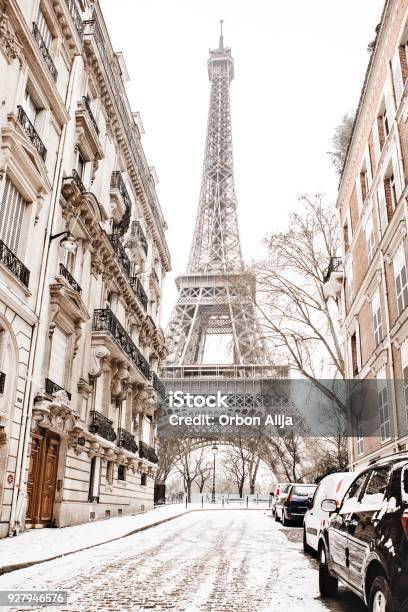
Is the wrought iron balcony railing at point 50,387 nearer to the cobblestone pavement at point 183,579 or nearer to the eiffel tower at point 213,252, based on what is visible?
the cobblestone pavement at point 183,579

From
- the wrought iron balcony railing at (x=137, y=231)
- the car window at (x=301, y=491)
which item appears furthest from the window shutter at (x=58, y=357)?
the wrought iron balcony railing at (x=137, y=231)

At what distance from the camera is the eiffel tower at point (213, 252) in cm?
6438

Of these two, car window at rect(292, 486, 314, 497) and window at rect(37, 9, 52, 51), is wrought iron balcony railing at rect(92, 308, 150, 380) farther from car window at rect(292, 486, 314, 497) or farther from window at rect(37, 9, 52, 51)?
window at rect(37, 9, 52, 51)

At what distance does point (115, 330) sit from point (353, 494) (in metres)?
16.9

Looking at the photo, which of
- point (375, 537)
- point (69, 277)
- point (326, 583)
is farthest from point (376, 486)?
point (69, 277)

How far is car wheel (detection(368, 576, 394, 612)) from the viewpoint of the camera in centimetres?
435

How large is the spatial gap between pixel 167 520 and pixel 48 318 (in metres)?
10.4

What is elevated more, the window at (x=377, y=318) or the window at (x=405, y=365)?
the window at (x=377, y=318)

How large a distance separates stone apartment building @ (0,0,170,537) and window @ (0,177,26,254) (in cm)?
5

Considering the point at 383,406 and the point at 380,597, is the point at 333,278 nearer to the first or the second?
the point at 383,406

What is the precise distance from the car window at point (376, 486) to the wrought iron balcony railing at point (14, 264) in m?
9.69

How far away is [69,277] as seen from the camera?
59.9 ft

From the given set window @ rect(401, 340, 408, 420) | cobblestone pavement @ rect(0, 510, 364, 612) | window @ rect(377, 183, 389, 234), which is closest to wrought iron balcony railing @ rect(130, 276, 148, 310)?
window @ rect(377, 183, 389, 234)

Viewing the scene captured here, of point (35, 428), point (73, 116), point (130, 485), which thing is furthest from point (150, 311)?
point (35, 428)
